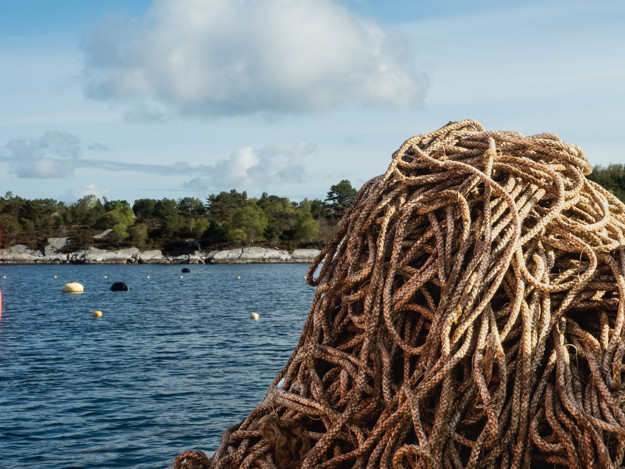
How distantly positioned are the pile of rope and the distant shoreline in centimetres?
14409

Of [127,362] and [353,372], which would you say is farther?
[127,362]

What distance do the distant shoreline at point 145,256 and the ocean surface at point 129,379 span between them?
343ft

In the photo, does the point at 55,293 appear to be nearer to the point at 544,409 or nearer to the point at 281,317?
the point at 281,317

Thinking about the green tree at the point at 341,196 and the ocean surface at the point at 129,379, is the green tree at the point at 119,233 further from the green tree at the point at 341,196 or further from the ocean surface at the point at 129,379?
the ocean surface at the point at 129,379

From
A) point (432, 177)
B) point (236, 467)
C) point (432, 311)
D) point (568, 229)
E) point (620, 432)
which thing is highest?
point (432, 177)

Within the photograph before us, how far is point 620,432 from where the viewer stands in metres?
3.83

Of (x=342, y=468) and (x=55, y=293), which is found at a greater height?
(x=342, y=468)

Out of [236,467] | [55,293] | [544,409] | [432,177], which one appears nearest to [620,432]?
[544,409]

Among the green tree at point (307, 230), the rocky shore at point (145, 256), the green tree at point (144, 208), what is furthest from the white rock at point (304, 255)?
the green tree at point (144, 208)

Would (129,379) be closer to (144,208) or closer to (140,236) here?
(140,236)

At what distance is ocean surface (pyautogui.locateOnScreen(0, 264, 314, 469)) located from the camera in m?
14.2

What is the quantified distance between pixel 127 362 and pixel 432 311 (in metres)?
22.2

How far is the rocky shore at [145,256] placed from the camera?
495 feet

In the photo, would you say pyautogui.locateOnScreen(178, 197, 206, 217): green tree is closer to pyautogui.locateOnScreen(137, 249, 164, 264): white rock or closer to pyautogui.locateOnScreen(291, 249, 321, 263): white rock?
pyautogui.locateOnScreen(137, 249, 164, 264): white rock
